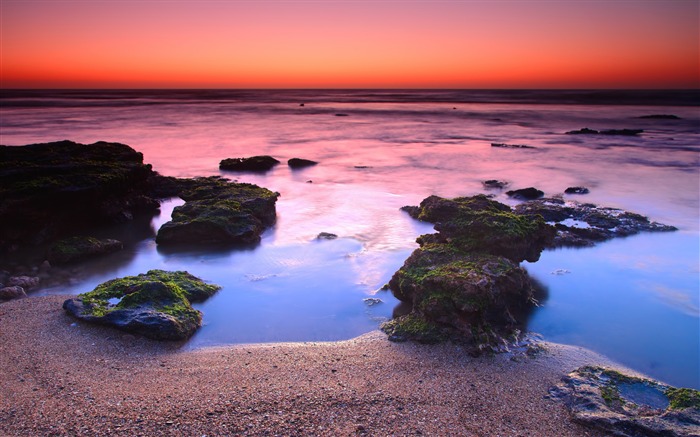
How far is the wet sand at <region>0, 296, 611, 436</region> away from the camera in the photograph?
3816 mm

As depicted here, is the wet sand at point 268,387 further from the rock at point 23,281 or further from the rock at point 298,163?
the rock at point 298,163

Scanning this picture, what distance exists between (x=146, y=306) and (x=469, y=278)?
3.78 m

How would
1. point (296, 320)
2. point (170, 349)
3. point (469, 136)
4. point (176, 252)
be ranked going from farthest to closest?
point (469, 136) → point (176, 252) → point (296, 320) → point (170, 349)

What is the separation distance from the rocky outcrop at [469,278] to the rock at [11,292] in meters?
4.87

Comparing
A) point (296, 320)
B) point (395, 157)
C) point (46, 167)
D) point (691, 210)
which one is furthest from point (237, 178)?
point (691, 210)

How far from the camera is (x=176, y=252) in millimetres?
8336

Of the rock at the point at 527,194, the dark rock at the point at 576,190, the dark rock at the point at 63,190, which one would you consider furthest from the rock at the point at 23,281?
the dark rock at the point at 576,190

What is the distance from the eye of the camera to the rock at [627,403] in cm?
383

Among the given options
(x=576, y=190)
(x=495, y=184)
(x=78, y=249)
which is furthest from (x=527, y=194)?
(x=78, y=249)

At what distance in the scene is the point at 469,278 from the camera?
5.56 m

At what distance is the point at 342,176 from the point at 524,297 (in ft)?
33.4

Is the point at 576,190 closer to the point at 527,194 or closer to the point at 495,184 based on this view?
the point at 527,194

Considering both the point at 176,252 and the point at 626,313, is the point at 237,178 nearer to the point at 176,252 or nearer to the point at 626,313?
the point at 176,252

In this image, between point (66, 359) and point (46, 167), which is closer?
point (66, 359)
